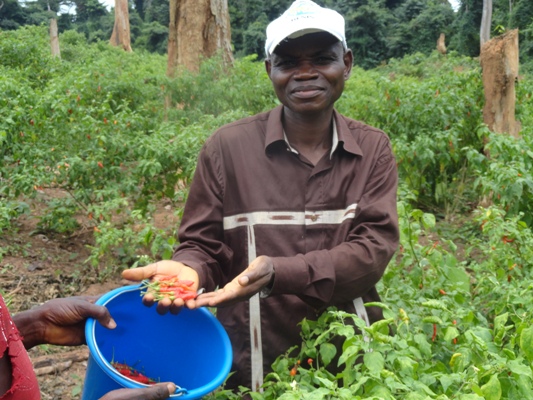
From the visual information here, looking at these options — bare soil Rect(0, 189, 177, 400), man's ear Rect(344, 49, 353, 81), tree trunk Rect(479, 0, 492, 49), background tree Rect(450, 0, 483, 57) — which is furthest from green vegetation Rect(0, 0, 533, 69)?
man's ear Rect(344, 49, 353, 81)

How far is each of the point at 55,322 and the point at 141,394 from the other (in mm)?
544

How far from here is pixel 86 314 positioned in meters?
2.00

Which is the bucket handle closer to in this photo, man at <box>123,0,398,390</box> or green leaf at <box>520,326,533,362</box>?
man at <box>123,0,398,390</box>

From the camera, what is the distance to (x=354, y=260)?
210 cm

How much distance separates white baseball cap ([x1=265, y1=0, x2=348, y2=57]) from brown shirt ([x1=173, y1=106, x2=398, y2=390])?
31 cm

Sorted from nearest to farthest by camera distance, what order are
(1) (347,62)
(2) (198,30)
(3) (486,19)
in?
(1) (347,62) → (2) (198,30) → (3) (486,19)

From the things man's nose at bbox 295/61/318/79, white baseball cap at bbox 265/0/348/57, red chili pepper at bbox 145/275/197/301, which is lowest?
red chili pepper at bbox 145/275/197/301

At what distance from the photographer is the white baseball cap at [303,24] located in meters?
2.15

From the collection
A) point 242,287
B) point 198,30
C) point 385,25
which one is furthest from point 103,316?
point 385,25

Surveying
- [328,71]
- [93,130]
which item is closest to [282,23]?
[328,71]

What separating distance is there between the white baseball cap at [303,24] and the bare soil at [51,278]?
2.28m

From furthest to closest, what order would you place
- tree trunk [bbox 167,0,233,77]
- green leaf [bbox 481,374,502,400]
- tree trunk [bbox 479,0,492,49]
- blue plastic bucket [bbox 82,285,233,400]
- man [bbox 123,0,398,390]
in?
tree trunk [bbox 479,0,492,49], tree trunk [bbox 167,0,233,77], man [bbox 123,0,398,390], blue plastic bucket [bbox 82,285,233,400], green leaf [bbox 481,374,502,400]

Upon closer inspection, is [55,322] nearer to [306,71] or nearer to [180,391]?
[180,391]

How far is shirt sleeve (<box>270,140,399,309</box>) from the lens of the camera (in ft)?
6.78
